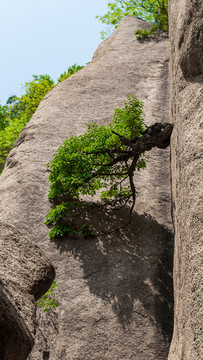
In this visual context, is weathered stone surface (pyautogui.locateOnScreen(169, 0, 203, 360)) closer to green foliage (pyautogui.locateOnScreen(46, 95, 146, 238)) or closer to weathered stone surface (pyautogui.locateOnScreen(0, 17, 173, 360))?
weathered stone surface (pyautogui.locateOnScreen(0, 17, 173, 360))

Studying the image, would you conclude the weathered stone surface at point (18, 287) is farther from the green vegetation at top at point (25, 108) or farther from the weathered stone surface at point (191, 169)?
the green vegetation at top at point (25, 108)

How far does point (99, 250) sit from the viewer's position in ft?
37.4

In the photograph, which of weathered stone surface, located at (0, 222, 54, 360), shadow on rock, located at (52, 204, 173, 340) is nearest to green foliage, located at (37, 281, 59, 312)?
shadow on rock, located at (52, 204, 173, 340)

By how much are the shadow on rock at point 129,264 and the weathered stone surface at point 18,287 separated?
559 cm

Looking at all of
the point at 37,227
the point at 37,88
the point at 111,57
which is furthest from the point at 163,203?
the point at 37,88

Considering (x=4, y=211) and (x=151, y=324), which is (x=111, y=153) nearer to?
(x=4, y=211)

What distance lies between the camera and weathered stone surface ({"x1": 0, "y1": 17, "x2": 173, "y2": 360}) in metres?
9.64

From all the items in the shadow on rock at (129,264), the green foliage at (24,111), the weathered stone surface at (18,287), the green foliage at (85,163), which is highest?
the green foliage at (24,111)

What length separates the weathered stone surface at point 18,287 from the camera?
11.6 feet

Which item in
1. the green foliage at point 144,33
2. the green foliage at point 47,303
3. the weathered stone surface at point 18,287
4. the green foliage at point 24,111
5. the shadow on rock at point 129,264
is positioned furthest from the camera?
the green foliage at point 24,111

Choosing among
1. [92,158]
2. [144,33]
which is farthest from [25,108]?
[92,158]

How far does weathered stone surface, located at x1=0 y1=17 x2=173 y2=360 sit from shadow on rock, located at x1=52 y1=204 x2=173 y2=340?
0.03 meters

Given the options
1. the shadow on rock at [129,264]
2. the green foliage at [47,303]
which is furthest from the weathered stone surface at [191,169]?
the green foliage at [47,303]

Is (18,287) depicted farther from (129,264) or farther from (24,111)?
(24,111)
